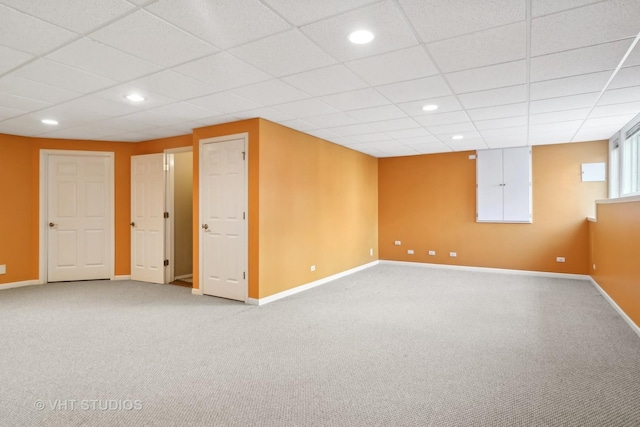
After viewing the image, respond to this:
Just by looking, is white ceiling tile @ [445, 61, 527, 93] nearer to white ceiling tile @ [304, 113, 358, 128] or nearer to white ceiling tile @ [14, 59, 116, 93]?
white ceiling tile @ [304, 113, 358, 128]

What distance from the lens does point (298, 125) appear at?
508 centimetres

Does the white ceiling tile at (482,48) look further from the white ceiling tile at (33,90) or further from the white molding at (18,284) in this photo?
the white molding at (18,284)

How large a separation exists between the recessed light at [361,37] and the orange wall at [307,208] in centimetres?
241

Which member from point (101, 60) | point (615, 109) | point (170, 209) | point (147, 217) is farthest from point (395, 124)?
point (147, 217)

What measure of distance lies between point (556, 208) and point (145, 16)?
23.1 ft

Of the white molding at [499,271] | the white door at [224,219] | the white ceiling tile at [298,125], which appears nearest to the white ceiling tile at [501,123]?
the white ceiling tile at [298,125]

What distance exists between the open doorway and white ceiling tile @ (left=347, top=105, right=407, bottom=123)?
3141 millimetres

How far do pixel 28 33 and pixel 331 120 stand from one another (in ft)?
10.5

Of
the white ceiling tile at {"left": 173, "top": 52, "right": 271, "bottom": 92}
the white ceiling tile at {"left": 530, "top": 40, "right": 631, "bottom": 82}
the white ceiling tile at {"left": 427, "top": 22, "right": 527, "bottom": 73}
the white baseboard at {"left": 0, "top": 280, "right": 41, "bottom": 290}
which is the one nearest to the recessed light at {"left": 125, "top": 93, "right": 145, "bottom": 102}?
the white ceiling tile at {"left": 173, "top": 52, "right": 271, "bottom": 92}

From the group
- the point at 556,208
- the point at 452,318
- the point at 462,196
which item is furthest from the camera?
the point at 462,196

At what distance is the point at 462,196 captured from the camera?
7.43 metres

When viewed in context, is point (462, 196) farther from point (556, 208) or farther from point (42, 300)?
point (42, 300)

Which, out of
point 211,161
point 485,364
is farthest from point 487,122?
point 211,161

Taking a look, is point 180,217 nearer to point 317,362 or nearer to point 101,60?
point 101,60
